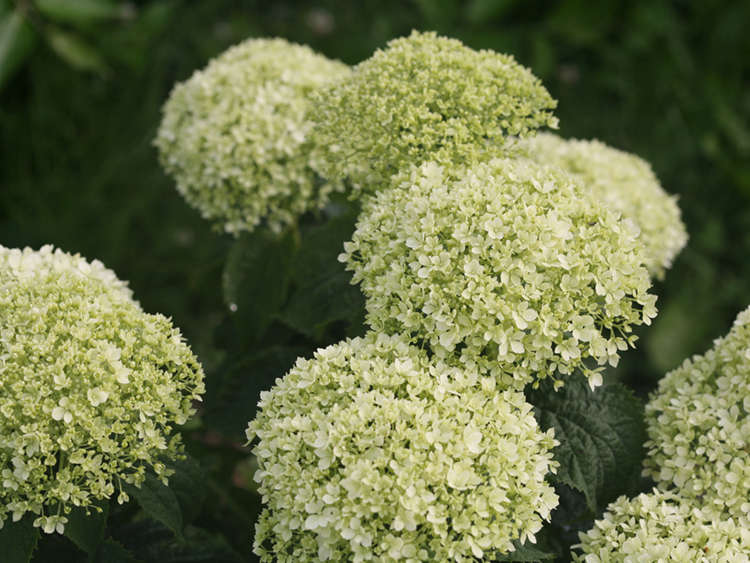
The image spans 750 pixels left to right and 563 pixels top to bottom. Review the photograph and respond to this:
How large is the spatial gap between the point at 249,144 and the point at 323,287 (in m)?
0.48

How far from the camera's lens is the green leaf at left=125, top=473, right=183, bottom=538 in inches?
68.5

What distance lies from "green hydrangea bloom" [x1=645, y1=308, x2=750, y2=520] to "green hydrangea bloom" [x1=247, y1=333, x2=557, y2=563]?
36 centimetres

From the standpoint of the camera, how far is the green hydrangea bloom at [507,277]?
1646mm

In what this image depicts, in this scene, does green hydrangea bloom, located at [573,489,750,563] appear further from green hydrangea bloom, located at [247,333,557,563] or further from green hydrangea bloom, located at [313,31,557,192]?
green hydrangea bloom, located at [313,31,557,192]

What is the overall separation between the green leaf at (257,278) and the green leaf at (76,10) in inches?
89.8

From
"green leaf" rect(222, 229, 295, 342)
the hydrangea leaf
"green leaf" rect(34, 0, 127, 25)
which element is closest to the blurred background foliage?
"green leaf" rect(34, 0, 127, 25)

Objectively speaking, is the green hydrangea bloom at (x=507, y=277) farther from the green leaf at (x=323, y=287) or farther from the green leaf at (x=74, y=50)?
the green leaf at (x=74, y=50)

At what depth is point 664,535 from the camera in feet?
5.45

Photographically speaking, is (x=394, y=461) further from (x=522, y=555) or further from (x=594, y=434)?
(x=594, y=434)

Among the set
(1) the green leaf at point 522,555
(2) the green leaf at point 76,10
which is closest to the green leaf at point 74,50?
(2) the green leaf at point 76,10

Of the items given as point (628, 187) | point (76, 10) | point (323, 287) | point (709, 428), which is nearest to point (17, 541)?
point (323, 287)

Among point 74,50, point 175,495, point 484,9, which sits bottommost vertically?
point 175,495

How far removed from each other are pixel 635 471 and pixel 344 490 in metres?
0.75

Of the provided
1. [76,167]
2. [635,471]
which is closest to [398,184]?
[635,471]
